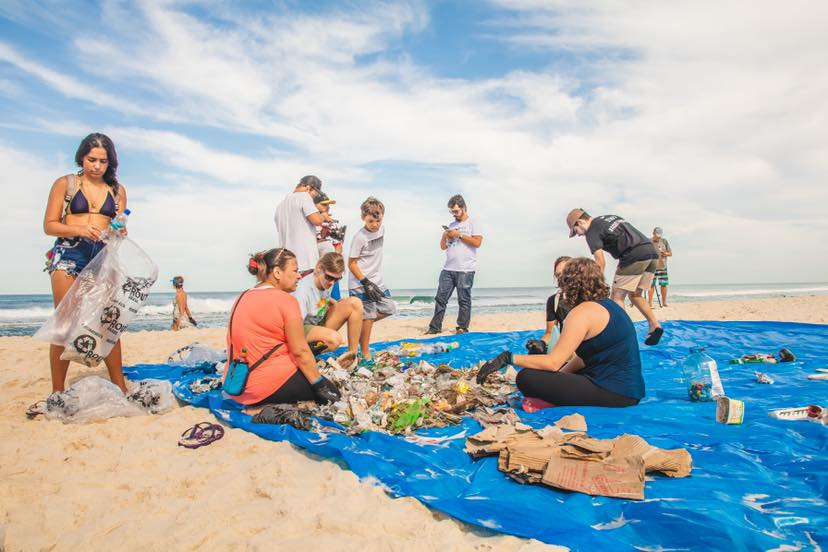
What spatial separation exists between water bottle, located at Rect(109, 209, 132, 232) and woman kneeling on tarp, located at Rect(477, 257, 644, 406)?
328 cm

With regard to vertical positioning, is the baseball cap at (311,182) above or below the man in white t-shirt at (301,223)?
above

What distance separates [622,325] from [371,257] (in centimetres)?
322

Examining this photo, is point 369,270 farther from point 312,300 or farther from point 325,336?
point 325,336

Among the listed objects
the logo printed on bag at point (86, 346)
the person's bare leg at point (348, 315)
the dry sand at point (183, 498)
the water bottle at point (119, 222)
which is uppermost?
the water bottle at point (119, 222)

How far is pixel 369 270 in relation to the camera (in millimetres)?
6070

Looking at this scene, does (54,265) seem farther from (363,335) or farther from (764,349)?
(764,349)

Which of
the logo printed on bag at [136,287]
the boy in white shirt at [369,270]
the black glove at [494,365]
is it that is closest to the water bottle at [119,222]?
the logo printed on bag at [136,287]

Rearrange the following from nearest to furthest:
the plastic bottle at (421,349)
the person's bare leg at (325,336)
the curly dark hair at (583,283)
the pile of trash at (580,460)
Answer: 1. the pile of trash at (580,460)
2. the curly dark hair at (583,283)
3. the person's bare leg at (325,336)
4. the plastic bottle at (421,349)

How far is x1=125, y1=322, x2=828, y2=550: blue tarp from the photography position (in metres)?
2.00

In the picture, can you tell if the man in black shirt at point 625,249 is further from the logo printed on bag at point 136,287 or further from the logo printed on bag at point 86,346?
the logo printed on bag at point 86,346

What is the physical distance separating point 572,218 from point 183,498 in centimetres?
548

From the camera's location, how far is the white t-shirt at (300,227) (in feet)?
18.1

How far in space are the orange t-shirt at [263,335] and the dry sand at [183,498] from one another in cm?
40

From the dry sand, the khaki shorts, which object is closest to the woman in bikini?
the dry sand
